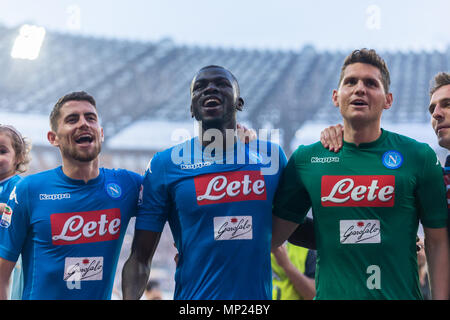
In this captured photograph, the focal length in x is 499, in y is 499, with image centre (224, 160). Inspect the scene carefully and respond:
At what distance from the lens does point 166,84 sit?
89.9 feet

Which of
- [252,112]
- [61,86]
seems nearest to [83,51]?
[61,86]

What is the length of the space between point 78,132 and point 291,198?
1269 millimetres

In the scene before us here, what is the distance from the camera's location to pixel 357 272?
2.40m

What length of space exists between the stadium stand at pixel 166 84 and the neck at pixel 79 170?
2177cm

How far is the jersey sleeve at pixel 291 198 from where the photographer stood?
105 inches

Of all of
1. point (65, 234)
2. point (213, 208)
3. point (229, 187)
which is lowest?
point (65, 234)

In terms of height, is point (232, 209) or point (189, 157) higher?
point (189, 157)

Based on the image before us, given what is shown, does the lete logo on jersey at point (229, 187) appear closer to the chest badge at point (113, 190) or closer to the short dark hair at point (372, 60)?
the chest badge at point (113, 190)

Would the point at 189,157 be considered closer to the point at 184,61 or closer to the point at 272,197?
the point at 272,197

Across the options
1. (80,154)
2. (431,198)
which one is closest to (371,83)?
(431,198)

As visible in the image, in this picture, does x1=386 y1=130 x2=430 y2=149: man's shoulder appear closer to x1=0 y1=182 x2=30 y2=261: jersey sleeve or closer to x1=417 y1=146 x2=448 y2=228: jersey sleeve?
x1=417 y1=146 x2=448 y2=228: jersey sleeve

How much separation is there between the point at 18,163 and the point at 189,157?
1.36 m

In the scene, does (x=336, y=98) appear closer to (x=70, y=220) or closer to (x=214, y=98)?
(x=214, y=98)

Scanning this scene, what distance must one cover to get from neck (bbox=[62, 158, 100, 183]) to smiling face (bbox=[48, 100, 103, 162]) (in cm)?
4
